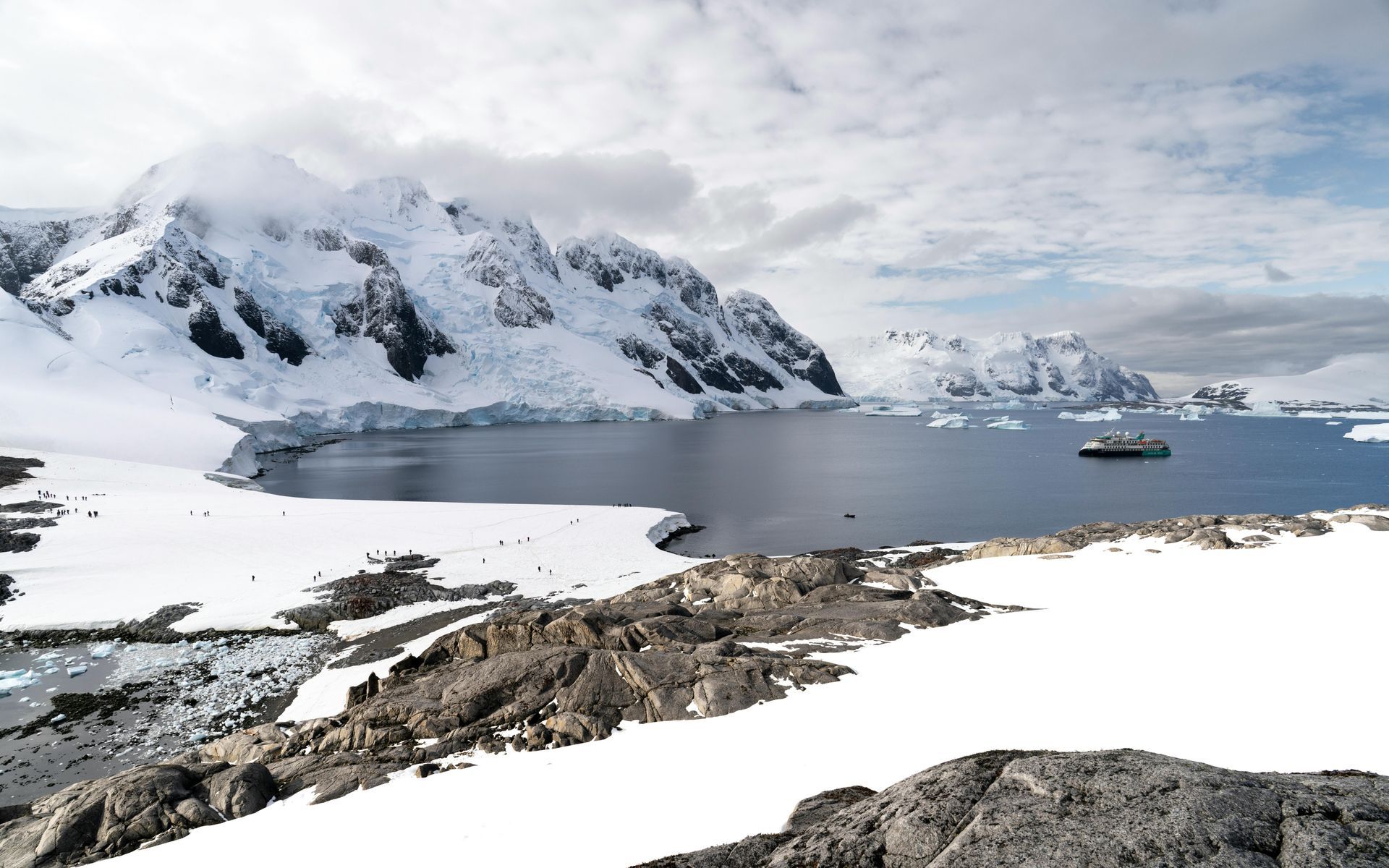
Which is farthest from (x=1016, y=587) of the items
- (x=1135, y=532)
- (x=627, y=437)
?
(x=627, y=437)

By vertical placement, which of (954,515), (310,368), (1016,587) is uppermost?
(310,368)

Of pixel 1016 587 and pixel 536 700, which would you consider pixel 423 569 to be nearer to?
pixel 536 700

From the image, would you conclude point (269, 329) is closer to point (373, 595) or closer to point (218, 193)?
point (218, 193)

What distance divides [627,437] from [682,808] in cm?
11703

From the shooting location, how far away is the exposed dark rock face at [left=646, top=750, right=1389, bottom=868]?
178 inches

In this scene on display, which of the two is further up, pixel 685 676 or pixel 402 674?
pixel 685 676

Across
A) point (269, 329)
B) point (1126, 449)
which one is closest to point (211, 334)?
point (269, 329)

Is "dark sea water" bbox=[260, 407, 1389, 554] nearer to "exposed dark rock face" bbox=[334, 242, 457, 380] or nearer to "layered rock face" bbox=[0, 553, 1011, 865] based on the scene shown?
"layered rock face" bbox=[0, 553, 1011, 865]

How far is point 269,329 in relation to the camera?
496 feet

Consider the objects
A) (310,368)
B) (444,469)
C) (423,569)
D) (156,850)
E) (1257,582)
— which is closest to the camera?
(156,850)

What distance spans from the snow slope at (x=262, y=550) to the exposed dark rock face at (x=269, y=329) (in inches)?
4148

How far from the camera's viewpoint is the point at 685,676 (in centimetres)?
1295

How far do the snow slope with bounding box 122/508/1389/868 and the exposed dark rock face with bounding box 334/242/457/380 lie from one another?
175 metres

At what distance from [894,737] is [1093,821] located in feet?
17.4
